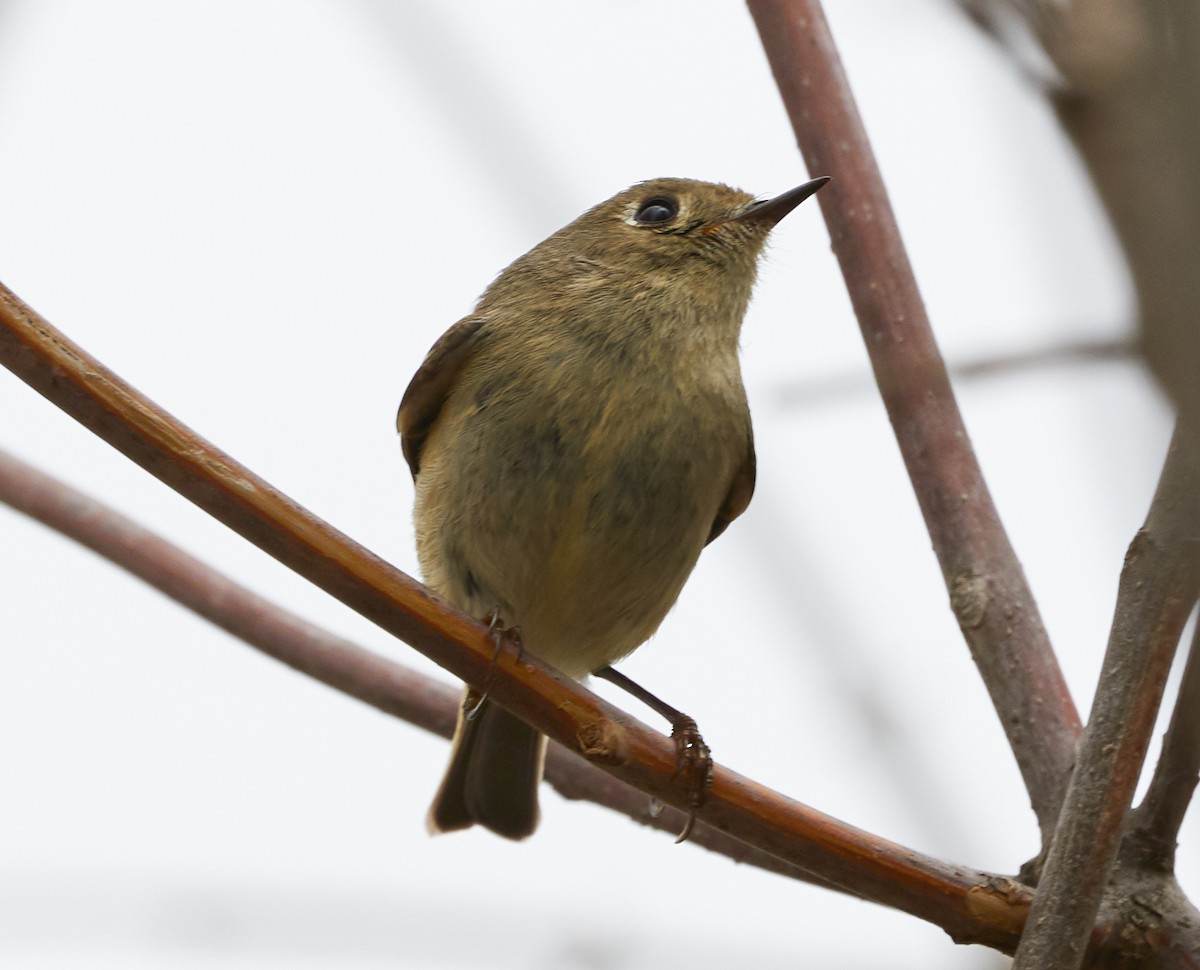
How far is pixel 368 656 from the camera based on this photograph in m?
3.59

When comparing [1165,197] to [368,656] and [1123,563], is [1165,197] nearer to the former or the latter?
[1123,563]

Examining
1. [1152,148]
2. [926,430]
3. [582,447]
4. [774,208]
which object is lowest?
[1152,148]

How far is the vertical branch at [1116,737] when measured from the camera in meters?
2.01

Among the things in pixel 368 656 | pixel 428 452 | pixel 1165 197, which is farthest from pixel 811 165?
pixel 1165 197

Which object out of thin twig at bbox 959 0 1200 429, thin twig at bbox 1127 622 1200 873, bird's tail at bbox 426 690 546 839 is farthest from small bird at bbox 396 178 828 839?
thin twig at bbox 959 0 1200 429

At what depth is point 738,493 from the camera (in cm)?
388

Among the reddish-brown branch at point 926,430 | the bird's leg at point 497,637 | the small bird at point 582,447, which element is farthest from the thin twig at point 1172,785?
the small bird at point 582,447

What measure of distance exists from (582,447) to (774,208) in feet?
3.22

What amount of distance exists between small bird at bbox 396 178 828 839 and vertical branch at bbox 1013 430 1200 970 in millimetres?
1356

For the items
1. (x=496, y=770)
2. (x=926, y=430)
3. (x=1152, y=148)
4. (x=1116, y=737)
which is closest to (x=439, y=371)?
(x=496, y=770)

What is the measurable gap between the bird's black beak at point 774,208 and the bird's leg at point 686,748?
1323 millimetres

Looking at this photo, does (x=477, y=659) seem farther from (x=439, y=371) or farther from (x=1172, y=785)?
(x=439, y=371)

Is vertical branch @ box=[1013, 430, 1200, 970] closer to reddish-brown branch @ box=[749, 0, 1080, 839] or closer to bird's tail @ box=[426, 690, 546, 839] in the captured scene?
reddish-brown branch @ box=[749, 0, 1080, 839]

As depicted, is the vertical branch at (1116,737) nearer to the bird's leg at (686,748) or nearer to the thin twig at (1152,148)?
the bird's leg at (686,748)
